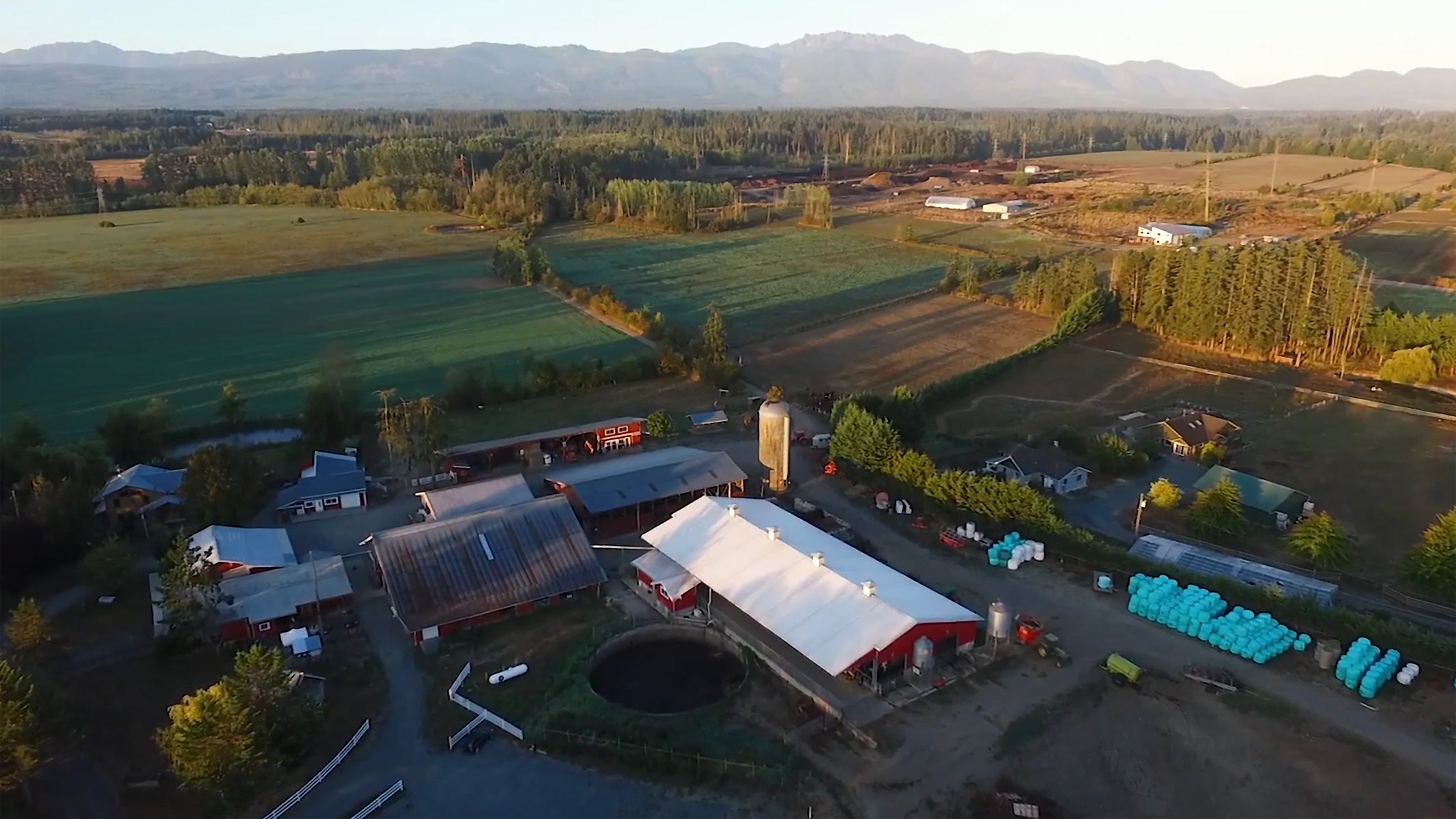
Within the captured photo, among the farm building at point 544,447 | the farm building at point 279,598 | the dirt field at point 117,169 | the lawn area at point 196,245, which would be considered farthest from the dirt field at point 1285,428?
the dirt field at point 117,169

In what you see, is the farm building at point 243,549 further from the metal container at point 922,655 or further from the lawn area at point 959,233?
the lawn area at point 959,233

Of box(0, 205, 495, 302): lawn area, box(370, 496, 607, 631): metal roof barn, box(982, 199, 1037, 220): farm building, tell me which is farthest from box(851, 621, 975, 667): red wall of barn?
box(982, 199, 1037, 220): farm building

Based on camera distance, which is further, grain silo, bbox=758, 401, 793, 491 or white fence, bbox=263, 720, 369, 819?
grain silo, bbox=758, 401, 793, 491

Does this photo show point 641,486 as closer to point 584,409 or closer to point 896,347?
point 584,409

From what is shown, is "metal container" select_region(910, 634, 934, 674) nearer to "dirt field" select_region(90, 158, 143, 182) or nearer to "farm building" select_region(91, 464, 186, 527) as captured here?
"farm building" select_region(91, 464, 186, 527)

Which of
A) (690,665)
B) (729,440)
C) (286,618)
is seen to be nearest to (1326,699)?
(690,665)

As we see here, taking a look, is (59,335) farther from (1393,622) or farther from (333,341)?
(1393,622)
